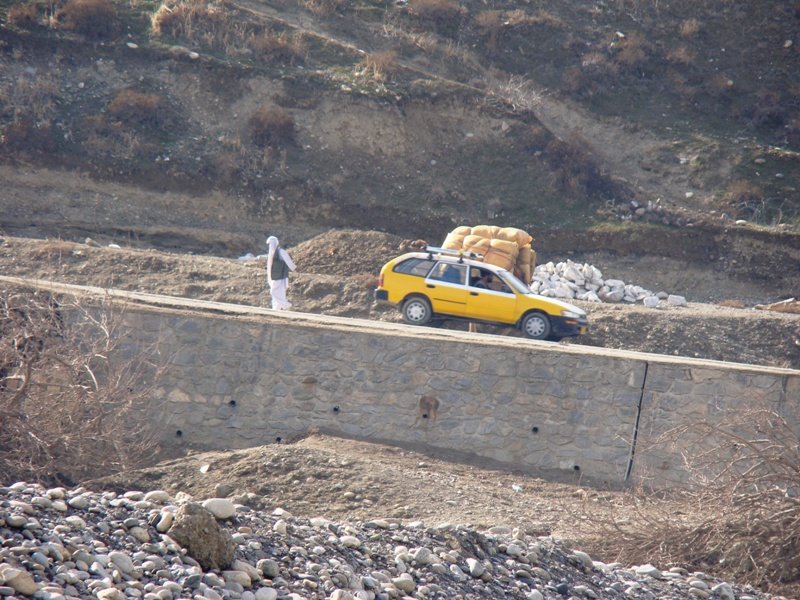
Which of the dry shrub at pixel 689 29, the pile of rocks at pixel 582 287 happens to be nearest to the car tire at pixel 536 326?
the pile of rocks at pixel 582 287

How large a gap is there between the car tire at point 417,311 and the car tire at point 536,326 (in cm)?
167

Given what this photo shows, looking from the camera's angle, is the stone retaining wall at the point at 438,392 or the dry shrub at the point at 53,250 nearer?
the stone retaining wall at the point at 438,392

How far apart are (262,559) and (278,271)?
10.8 m

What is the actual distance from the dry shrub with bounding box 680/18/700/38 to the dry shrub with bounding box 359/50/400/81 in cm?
1294

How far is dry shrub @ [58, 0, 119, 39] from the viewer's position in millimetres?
33188

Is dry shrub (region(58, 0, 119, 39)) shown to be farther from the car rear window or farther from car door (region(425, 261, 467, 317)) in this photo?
car door (region(425, 261, 467, 317))

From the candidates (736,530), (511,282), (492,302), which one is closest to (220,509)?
(736,530)

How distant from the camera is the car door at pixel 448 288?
18.0 metres

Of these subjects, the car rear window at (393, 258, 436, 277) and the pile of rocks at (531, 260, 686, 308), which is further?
the pile of rocks at (531, 260, 686, 308)

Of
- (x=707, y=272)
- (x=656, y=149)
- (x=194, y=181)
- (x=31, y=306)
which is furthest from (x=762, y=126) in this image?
(x=31, y=306)

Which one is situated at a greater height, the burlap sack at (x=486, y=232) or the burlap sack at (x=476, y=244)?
the burlap sack at (x=486, y=232)

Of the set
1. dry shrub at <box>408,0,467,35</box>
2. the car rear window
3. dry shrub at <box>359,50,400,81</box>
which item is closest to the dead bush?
the car rear window

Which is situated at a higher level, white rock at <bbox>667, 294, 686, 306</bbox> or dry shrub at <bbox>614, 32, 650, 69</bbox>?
dry shrub at <bbox>614, 32, 650, 69</bbox>

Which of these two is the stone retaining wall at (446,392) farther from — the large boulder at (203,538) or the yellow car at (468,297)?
the large boulder at (203,538)
